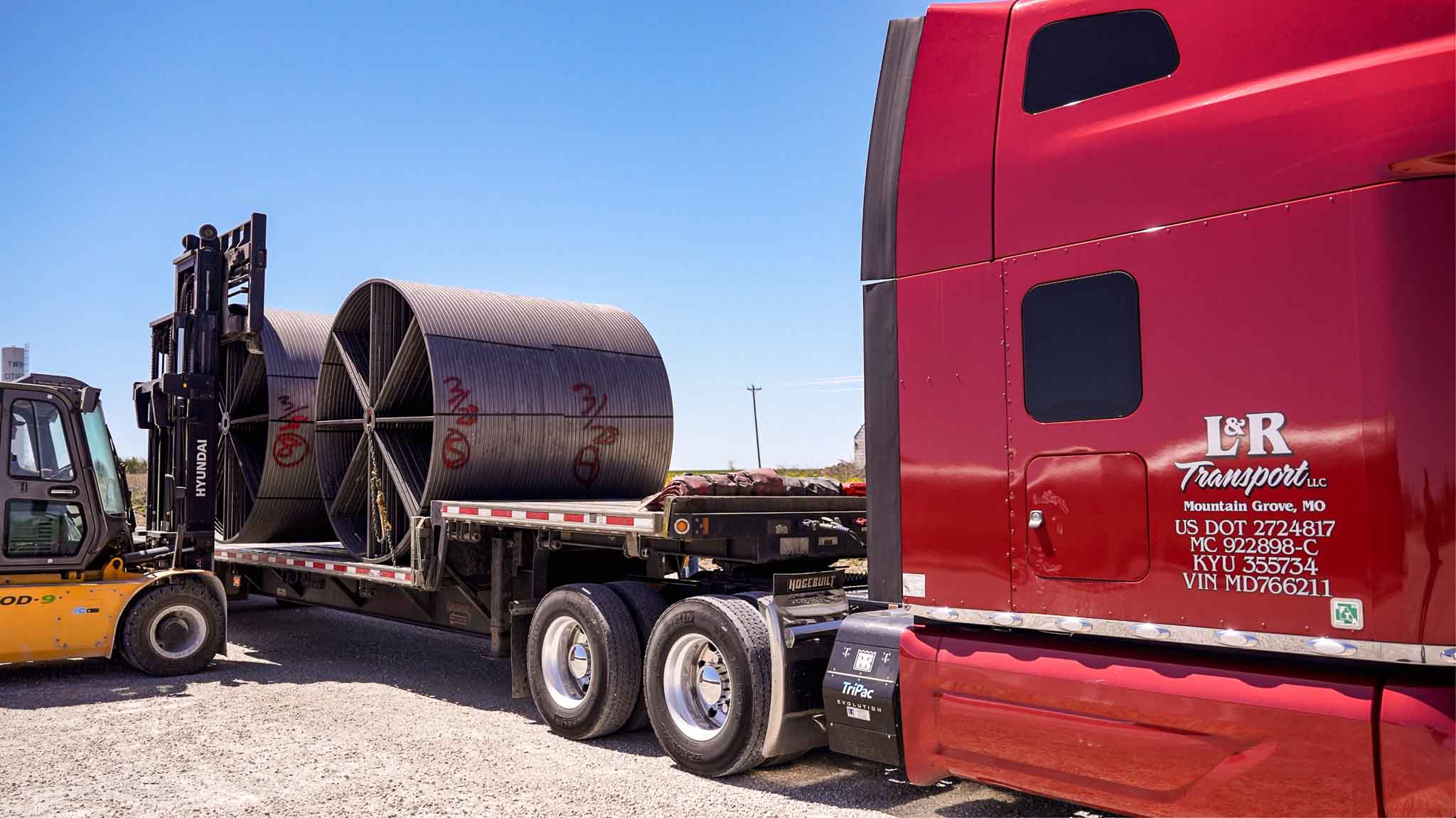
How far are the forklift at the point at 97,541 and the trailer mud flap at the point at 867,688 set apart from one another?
7.33 metres

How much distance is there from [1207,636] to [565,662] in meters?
4.83

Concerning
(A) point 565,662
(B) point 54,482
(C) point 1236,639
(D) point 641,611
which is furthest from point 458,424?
(C) point 1236,639

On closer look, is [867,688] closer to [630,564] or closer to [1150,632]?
[1150,632]

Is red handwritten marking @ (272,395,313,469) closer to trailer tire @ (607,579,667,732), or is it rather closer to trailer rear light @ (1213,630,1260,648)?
trailer tire @ (607,579,667,732)

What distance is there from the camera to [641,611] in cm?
773

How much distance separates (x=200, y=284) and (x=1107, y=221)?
426 inches

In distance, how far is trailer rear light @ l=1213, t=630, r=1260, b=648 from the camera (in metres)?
4.41

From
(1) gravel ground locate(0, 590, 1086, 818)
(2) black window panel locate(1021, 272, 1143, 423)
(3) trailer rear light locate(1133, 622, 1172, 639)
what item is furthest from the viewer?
(1) gravel ground locate(0, 590, 1086, 818)

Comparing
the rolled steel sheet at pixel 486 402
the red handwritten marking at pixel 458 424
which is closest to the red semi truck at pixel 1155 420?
the red handwritten marking at pixel 458 424

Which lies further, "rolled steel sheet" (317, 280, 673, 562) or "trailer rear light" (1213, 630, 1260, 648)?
"rolled steel sheet" (317, 280, 673, 562)

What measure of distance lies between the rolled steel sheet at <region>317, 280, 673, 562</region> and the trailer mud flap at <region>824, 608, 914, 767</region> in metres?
4.99

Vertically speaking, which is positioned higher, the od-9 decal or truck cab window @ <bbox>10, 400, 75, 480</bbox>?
truck cab window @ <bbox>10, 400, 75, 480</bbox>

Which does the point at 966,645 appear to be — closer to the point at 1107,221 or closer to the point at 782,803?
the point at 782,803

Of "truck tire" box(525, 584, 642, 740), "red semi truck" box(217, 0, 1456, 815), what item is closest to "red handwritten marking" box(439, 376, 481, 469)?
"truck tire" box(525, 584, 642, 740)
